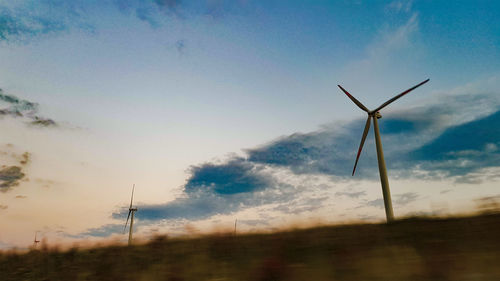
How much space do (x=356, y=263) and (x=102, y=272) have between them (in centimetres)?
756

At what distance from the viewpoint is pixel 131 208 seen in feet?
181

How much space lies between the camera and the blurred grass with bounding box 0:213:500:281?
634 centimetres

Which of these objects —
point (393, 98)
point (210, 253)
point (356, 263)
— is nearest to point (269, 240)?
point (210, 253)

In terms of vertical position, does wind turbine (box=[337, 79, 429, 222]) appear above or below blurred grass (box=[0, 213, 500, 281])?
above

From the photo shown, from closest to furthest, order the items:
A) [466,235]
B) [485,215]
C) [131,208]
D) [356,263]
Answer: [356,263] → [466,235] → [485,215] → [131,208]

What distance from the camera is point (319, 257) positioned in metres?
7.77

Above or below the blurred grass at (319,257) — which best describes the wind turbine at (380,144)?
above

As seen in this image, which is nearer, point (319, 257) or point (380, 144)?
point (319, 257)

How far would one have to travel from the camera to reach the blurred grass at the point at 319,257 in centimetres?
634

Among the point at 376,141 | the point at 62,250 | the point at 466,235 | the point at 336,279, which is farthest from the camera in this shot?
the point at 376,141

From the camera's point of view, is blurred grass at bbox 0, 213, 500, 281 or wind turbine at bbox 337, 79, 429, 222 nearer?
blurred grass at bbox 0, 213, 500, 281

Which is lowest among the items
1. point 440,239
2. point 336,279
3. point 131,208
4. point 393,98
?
point 336,279

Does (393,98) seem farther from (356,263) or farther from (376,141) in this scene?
(356,263)

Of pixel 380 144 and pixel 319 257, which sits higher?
pixel 380 144
